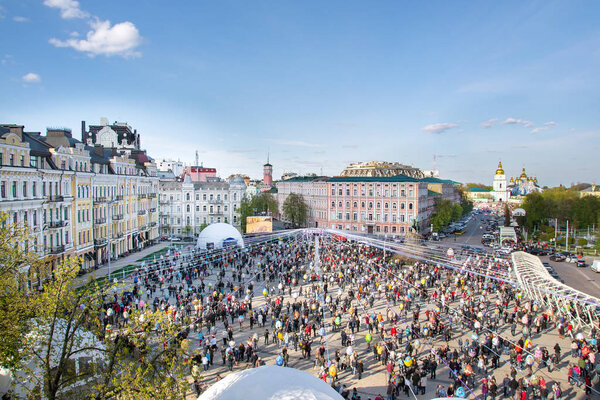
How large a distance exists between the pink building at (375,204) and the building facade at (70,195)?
29891mm

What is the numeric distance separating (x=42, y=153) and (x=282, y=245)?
1000 inches

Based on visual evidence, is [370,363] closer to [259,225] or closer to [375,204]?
[259,225]

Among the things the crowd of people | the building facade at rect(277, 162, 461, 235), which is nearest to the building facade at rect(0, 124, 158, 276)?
the crowd of people

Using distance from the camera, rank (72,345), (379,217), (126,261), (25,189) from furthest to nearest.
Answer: (379,217) < (126,261) < (25,189) < (72,345)

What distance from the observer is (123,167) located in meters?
46.3

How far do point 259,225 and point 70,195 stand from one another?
22.5 m

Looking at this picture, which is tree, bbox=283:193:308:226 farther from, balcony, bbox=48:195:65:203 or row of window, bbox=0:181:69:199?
balcony, bbox=48:195:65:203

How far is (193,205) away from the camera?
63.9 m

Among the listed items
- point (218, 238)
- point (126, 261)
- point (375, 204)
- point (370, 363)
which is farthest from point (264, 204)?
point (370, 363)

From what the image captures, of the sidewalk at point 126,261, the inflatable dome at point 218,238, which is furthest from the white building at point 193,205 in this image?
the inflatable dome at point 218,238

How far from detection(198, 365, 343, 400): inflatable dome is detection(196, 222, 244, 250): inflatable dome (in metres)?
34.2

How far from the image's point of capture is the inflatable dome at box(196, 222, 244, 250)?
4462cm

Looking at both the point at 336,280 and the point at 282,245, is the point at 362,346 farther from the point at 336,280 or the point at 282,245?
the point at 282,245

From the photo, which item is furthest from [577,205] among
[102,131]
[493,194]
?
[493,194]
